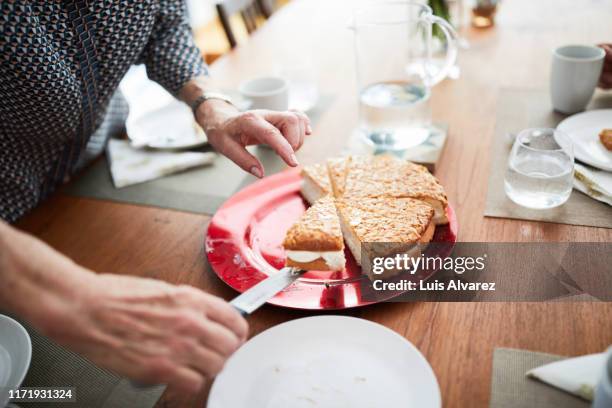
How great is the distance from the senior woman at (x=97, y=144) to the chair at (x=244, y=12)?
691mm

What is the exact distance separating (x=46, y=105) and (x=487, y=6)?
1.61 m

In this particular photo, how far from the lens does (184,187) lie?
4.40 feet

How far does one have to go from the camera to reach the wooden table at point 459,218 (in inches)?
32.9

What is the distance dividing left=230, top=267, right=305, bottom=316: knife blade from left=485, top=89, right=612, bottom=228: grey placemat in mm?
451

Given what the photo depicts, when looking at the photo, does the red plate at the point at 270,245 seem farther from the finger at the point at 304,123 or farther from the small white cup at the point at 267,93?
the small white cup at the point at 267,93

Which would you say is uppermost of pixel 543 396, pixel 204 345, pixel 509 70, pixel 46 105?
pixel 46 105

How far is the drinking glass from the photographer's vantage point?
3.50 ft

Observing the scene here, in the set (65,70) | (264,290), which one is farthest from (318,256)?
(65,70)

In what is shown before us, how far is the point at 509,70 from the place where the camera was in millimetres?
1717

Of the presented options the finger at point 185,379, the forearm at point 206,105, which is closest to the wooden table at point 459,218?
the finger at point 185,379

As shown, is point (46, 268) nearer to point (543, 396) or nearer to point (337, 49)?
point (543, 396)

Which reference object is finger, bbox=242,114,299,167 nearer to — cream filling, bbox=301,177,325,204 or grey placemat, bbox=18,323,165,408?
cream filling, bbox=301,177,325,204

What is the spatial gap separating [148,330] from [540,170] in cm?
85

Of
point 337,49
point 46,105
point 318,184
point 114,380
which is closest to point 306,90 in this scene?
point 337,49
